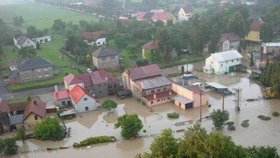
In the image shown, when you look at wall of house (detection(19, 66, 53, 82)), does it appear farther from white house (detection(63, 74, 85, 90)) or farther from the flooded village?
white house (detection(63, 74, 85, 90))

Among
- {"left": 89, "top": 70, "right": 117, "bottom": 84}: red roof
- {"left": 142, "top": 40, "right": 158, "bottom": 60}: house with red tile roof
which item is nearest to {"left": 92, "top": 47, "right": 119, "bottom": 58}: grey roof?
{"left": 142, "top": 40, "right": 158, "bottom": 60}: house with red tile roof

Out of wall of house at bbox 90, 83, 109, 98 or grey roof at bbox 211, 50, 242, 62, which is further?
grey roof at bbox 211, 50, 242, 62

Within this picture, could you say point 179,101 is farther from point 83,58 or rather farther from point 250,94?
point 83,58

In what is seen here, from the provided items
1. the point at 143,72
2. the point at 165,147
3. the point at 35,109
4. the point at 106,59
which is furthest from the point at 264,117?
the point at 106,59

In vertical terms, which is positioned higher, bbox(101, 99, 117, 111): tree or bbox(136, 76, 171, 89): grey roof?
bbox(136, 76, 171, 89): grey roof

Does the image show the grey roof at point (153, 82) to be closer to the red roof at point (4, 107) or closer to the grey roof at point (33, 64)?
the red roof at point (4, 107)

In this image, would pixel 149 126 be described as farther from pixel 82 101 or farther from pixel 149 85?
pixel 82 101
